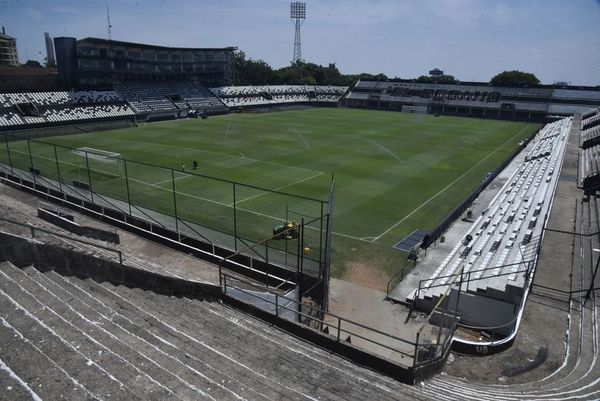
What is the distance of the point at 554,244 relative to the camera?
55.9ft

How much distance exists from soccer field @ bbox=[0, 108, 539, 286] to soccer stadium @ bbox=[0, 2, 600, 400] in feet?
0.84

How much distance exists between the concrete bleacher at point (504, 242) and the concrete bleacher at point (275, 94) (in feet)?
214

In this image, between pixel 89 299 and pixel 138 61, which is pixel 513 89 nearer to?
pixel 138 61

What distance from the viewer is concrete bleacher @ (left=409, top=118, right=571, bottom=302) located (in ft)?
47.7

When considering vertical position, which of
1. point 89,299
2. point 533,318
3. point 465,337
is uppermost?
point 89,299

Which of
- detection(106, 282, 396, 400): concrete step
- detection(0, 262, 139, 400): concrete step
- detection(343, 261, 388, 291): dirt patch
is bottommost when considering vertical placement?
detection(343, 261, 388, 291): dirt patch


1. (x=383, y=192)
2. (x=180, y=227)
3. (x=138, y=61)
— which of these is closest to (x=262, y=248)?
(x=180, y=227)

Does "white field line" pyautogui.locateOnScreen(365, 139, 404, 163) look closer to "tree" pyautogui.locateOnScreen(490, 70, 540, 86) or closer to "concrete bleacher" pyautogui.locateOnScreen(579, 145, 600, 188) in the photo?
"concrete bleacher" pyautogui.locateOnScreen(579, 145, 600, 188)

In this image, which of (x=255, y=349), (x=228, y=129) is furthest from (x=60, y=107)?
(x=255, y=349)

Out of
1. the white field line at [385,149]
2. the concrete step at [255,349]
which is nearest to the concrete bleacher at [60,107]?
the white field line at [385,149]

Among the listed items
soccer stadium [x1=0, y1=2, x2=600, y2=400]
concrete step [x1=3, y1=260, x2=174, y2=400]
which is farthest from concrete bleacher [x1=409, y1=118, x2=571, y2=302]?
concrete step [x1=3, y1=260, x2=174, y2=400]

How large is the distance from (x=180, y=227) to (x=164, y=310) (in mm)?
12839

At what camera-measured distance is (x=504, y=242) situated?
19.3 m

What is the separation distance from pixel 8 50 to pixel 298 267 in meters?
183
